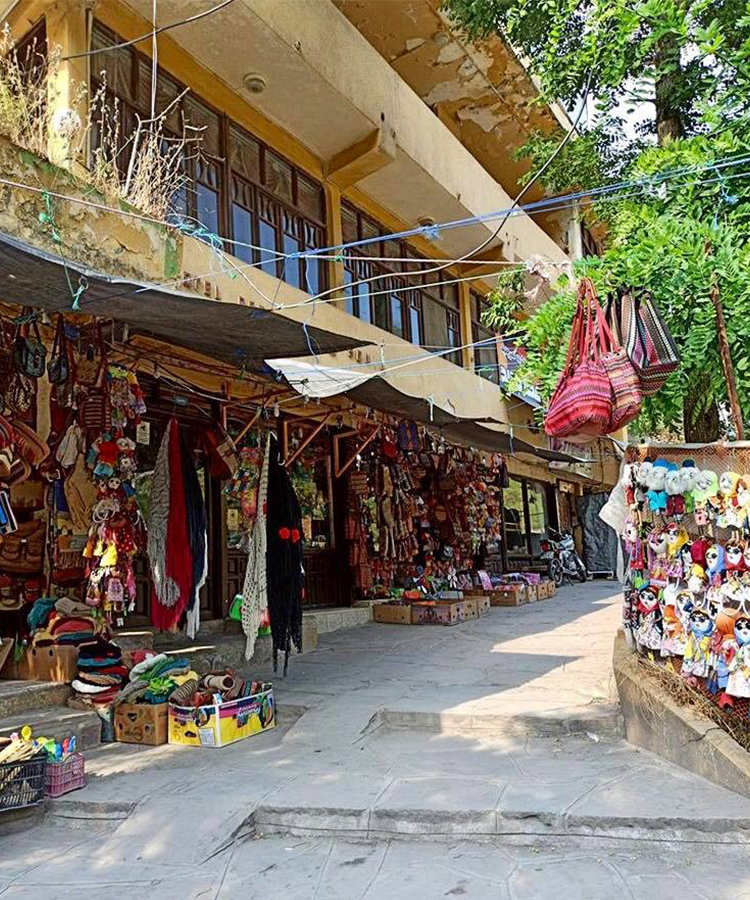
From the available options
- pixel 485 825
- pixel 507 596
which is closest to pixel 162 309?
pixel 485 825

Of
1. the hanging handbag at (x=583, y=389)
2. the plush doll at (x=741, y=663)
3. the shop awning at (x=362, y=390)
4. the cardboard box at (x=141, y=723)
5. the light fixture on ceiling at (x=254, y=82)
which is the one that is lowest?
the cardboard box at (x=141, y=723)

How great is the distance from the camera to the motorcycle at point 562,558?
1866cm

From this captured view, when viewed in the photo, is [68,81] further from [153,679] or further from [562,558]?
[562,558]

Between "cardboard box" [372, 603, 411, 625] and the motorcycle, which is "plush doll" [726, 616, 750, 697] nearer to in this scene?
"cardboard box" [372, 603, 411, 625]

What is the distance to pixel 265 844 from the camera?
13.6ft

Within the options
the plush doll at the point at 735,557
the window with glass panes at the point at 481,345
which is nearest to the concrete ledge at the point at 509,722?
the plush doll at the point at 735,557

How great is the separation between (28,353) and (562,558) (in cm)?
1556

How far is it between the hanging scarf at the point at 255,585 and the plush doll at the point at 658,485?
369cm

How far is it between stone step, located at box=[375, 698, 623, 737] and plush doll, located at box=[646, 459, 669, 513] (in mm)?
1645

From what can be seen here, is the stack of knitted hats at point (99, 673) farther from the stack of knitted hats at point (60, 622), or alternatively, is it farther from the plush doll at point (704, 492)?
the plush doll at point (704, 492)

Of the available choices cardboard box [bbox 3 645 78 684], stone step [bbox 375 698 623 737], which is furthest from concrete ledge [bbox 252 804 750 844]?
cardboard box [bbox 3 645 78 684]

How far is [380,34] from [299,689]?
34.5 ft

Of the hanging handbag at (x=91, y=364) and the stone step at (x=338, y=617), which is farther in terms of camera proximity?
the stone step at (x=338, y=617)

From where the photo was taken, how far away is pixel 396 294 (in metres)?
12.5
